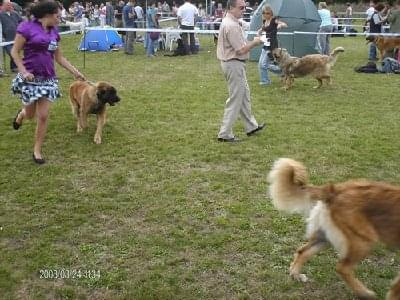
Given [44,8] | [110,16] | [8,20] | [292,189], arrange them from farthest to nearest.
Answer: [110,16] < [8,20] < [44,8] < [292,189]

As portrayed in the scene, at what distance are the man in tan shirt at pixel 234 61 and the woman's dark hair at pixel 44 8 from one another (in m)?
2.14

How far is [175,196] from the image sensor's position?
16.0ft

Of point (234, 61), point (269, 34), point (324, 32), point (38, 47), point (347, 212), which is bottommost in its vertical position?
point (347, 212)

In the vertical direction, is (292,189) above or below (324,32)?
below

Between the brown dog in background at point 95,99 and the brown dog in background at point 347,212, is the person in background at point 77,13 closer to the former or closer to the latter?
the brown dog in background at point 95,99

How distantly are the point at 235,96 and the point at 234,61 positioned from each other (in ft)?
1.54

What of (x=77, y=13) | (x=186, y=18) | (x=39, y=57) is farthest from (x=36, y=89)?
(x=77, y=13)

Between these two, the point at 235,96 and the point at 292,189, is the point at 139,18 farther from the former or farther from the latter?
the point at 292,189

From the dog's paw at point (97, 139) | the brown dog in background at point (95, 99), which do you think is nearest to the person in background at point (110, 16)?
the brown dog in background at point (95, 99)

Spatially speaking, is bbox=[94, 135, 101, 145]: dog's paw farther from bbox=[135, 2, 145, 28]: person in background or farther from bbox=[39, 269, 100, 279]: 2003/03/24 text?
bbox=[135, 2, 145, 28]: person in background

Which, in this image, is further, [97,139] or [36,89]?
[97,139]

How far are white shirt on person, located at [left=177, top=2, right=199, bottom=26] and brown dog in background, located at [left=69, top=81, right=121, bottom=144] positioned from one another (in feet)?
33.7

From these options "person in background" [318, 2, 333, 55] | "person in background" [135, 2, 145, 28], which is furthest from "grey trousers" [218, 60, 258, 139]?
"person in background" [135, 2, 145, 28]

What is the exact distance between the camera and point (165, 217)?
439 centimetres
